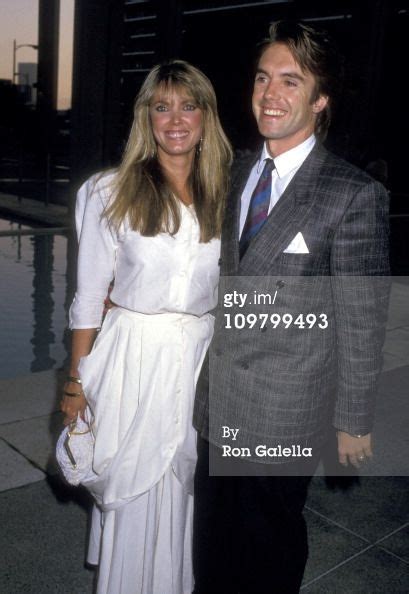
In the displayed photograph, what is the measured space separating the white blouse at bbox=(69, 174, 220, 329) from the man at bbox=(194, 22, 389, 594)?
105mm

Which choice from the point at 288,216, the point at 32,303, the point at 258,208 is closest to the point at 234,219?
the point at 258,208

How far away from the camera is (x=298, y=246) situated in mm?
2154

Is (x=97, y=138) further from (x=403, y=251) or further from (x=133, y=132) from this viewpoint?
(x=403, y=251)

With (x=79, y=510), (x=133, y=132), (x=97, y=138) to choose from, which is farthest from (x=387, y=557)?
(x=97, y=138)

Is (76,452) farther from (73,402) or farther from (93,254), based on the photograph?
(93,254)

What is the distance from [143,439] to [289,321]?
2.19ft

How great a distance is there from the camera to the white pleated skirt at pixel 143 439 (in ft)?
7.68

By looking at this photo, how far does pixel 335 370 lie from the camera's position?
2.32 meters

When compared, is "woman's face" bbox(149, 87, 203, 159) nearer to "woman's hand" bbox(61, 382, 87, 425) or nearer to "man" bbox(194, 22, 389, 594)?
"man" bbox(194, 22, 389, 594)

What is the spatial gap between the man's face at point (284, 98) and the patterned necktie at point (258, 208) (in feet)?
0.40

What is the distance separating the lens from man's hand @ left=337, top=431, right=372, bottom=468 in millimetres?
2248

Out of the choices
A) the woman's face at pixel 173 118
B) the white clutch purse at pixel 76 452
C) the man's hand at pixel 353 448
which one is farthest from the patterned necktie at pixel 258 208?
the white clutch purse at pixel 76 452

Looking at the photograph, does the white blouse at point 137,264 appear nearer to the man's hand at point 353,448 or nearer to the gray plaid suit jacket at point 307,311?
the gray plaid suit jacket at point 307,311

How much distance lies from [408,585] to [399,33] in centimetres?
1205
